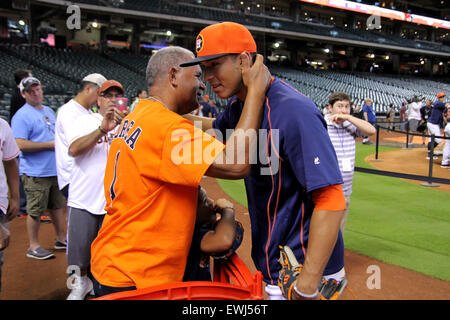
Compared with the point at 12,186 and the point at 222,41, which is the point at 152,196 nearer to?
the point at 222,41

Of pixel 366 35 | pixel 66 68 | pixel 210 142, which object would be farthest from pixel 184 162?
pixel 366 35

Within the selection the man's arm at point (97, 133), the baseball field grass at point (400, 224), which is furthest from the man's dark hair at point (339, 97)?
the man's arm at point (97, 133)

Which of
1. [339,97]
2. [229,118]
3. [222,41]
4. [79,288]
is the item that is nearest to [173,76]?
[222,41]

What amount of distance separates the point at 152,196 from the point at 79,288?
2.23 meters

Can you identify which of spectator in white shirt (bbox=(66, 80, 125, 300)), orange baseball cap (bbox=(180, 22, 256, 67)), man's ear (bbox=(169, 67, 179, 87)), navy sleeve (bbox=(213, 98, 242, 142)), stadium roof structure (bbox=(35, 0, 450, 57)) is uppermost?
stadium roof structure (bbox=(35, 0, 450, 57))

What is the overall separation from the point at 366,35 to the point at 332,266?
44.7m

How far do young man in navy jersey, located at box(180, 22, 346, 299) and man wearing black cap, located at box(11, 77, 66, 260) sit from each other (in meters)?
3.53

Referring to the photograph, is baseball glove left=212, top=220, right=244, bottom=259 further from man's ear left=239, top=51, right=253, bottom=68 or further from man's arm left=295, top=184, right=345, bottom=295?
man's ear left=239, top=51, right=253, bottom=68

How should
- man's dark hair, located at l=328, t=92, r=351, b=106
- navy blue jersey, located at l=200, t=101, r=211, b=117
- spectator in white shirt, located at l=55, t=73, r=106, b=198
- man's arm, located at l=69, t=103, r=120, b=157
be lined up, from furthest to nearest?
navy blue jersey, located at l=200, t=101, r=211, b=117, man's dark hair, located at l=328, t=92, r=351, b=106, spectator in white shirt, located at l=55, t=73, r=106, b=198, man's arm, located at l=69, t=103, r=120, b=157

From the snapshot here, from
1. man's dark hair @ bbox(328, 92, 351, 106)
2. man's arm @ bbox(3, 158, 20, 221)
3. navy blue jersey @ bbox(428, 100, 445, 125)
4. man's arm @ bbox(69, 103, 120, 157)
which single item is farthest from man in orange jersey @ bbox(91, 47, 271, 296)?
navy blue jersey @ bbox(428, 100, 445, 125)

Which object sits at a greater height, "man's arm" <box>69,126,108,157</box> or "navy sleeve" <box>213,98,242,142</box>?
"navy sleeve" <box>213,98,242,142</box>

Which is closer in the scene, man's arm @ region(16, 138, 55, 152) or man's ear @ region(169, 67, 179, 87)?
man's ear @ region(169, 67, 179, 87)

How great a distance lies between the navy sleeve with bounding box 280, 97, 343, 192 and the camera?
1.32 metres
